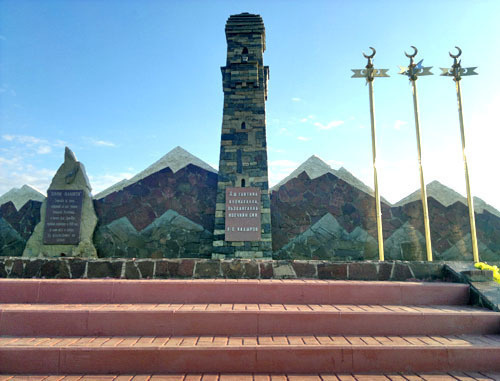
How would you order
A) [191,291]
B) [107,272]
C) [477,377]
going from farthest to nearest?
[107,272] < [191,291] < [477,377]

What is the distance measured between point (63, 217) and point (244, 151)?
5.12 m

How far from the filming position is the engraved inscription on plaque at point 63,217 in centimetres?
893

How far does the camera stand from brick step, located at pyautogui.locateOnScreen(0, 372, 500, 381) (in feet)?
8.45

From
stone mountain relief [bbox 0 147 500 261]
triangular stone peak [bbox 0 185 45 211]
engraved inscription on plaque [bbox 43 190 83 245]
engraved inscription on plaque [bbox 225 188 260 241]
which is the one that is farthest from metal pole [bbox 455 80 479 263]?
triangular stone peak [bbox 0 185 45 211]

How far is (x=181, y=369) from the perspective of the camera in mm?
2688

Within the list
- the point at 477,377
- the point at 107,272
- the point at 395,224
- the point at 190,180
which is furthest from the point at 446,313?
the point at 190,180

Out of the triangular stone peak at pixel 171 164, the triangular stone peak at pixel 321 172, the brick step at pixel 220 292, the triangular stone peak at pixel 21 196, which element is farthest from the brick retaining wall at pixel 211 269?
the triangular stone peak at pixel 21 196

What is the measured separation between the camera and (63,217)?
912 centimetres

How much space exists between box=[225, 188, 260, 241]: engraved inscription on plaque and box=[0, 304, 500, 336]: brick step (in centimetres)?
548

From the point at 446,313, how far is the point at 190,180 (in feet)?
25.6

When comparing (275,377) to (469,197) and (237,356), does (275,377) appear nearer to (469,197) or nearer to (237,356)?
(237,356)

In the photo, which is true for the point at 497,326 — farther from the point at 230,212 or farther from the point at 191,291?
the point at 230,212

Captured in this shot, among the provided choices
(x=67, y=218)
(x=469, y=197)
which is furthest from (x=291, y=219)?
(x=67, y=218)

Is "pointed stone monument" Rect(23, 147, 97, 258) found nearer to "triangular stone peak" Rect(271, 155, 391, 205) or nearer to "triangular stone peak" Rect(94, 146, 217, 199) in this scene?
"triangular stone peak" Rect(94, 146, 217, 199)
